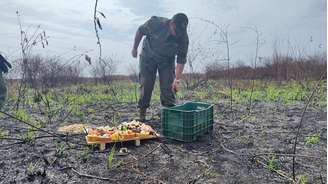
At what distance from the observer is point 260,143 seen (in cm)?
362

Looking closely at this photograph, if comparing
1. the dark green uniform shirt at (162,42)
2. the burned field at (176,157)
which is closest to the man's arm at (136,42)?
the dark green uniform shirt at (162,42)

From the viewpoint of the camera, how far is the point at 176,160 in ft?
9.59

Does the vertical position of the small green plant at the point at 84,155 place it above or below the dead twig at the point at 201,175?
above

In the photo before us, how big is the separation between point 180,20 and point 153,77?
1.00 m

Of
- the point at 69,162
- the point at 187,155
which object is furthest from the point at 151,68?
the point at 69,162

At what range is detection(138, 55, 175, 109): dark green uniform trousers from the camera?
4727 mm

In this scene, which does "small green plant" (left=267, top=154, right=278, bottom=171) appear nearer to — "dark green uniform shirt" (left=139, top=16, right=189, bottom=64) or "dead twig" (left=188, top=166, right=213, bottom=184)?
"dead twig" (left=188, top=166, right=213, bottom=184)

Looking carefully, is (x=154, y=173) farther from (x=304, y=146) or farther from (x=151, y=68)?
(x=151, y=68)

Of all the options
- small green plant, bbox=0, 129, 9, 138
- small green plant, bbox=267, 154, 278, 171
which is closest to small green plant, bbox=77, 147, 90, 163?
small green plant, bbox=0, 129, 9, 138

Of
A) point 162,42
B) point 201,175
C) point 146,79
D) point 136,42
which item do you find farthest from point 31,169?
point 136,42

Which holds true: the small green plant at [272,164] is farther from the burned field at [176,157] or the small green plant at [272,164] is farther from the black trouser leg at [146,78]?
the black trouser leg at [146,78]

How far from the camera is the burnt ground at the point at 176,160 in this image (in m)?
2.53

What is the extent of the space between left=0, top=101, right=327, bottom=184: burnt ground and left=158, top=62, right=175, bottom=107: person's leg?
0.92 metres

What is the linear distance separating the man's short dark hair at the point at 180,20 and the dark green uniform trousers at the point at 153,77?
1.86 ft
